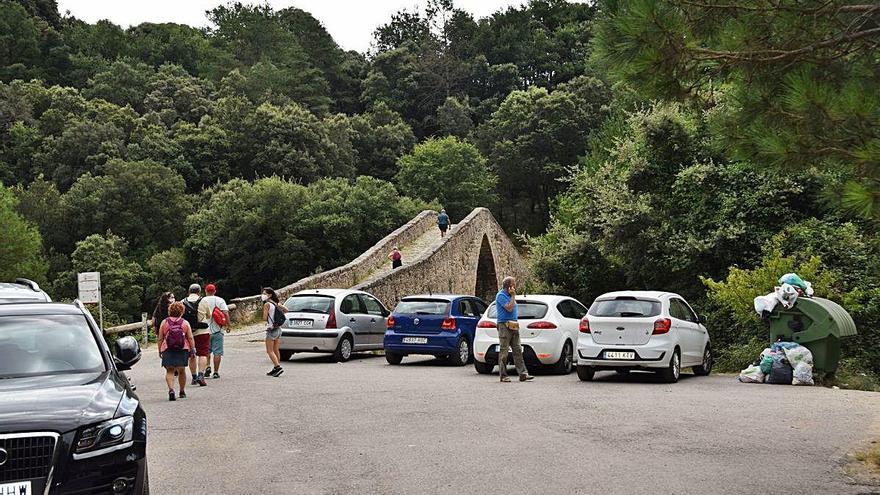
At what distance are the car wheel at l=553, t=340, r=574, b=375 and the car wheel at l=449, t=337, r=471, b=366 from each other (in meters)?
2.63

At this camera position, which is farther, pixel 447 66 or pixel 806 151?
pixel 447 66

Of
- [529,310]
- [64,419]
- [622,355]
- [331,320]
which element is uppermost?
[529,310]

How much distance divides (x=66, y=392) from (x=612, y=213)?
18474mm

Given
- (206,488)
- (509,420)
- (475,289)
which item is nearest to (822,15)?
(509,420)

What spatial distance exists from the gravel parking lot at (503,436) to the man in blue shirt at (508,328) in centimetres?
48

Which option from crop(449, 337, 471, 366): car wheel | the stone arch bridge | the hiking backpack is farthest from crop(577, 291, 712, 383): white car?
the stone arch bridge

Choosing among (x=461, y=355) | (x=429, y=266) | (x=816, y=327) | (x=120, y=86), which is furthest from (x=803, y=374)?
(x=120, y=86)

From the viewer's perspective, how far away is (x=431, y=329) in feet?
61.7

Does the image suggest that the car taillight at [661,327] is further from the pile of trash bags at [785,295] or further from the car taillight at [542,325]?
the car taillight at [542,325]

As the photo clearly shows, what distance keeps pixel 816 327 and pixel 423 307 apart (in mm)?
7587

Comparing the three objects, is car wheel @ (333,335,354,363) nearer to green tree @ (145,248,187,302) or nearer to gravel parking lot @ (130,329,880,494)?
gravel parking lot @ (130,329,880,494)

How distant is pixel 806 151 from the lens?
304 inches

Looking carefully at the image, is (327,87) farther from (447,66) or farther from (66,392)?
(66,392)

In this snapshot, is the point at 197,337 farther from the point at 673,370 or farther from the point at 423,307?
the point at 673,370
